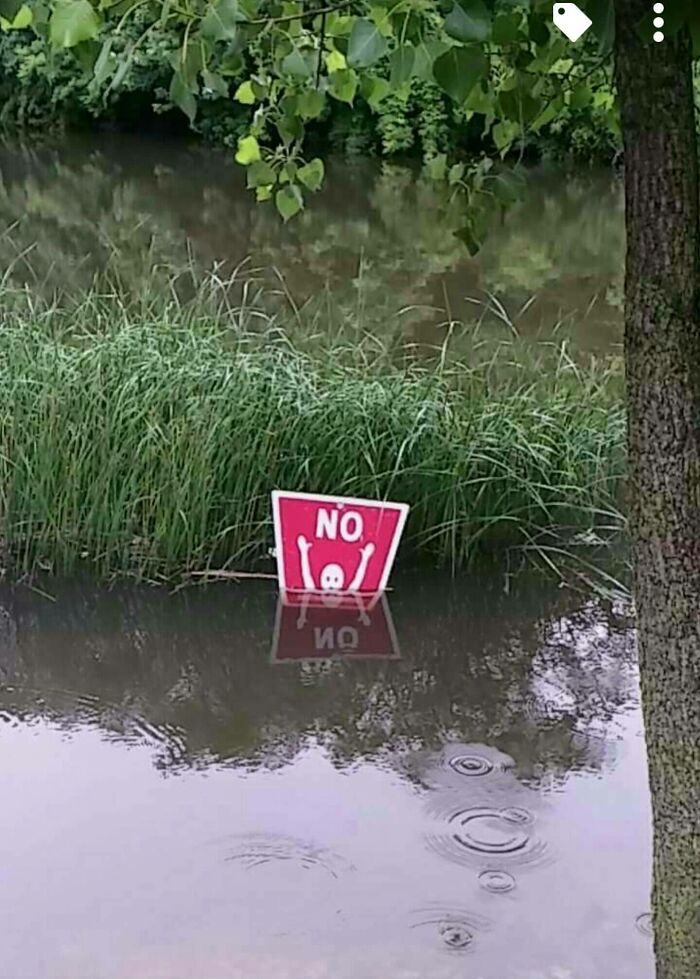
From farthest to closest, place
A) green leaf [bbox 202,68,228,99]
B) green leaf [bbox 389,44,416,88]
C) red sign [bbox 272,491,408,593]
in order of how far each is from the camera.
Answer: red sign [bbox 272,491,408,593] → green leaf [bbox 202,68,228,99] → green leaf [bbox 389,44,416,88]

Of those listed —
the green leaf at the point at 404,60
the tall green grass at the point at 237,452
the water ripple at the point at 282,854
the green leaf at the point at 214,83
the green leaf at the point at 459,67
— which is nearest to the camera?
the green leaf at the point at 459,67

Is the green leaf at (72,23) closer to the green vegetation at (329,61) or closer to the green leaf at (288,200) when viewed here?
the green vegetation at (329,61)

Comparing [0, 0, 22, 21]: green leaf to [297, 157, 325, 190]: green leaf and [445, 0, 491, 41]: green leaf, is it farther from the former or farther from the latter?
[297, 157, 325, 190]: green leaf

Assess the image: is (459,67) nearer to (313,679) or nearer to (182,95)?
(182,95)

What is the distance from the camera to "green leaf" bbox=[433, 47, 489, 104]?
4.09 ft

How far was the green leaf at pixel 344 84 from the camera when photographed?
1938 millimetres

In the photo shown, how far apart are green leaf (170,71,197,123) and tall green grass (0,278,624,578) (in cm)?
213

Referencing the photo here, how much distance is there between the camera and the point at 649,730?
4.79ft

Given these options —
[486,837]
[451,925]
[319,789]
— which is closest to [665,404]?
[451,925]

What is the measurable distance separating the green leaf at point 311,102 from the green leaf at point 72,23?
2.11 ft

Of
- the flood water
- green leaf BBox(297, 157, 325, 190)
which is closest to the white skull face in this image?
the flood water

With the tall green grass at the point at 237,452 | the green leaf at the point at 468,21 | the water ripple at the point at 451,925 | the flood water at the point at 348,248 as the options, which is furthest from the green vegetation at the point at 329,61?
the flood water at the point at 348,248

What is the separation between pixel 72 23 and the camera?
125cm

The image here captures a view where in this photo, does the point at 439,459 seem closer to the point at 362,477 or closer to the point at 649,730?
the point at 362,477
